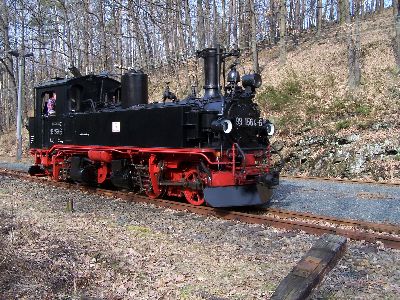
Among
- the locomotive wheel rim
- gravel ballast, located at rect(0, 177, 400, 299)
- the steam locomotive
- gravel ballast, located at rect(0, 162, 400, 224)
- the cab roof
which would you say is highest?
the cab roof

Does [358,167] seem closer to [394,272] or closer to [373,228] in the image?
[373,228]

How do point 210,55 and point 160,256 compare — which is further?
point 210,55

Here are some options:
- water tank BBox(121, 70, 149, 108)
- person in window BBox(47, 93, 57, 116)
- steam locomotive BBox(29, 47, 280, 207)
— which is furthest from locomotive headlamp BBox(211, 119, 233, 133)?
person in window BBox(47, 93, 57, 116)

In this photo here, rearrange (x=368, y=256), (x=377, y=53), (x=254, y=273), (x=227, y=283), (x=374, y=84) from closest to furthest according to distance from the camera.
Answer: (x=227, y=283) → (x=254, y=273) → (x=368, y=256) → (x=374, y=84) → (x=377, y=53)

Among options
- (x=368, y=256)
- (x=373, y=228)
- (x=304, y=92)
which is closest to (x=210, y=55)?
(x=373, y=228)

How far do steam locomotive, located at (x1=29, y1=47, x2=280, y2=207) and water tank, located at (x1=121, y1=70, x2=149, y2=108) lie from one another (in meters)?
0.02

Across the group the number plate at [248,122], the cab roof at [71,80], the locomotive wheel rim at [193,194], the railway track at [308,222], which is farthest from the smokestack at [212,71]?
the cab roof at [71,80]

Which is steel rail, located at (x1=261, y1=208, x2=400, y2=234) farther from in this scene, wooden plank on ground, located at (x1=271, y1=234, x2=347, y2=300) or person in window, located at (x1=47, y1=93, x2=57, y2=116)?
person in window, located at (x1=47, y1=93, x2=57, y2=116)

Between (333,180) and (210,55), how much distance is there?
16.3 feet

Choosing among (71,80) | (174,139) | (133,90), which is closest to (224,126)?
(174,139)

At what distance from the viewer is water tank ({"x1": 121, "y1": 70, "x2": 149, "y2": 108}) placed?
1070 cm

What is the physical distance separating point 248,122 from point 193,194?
181cm

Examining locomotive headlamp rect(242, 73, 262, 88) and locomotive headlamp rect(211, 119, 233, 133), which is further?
locomotive headlamp rect(242, 73, 262, 88)

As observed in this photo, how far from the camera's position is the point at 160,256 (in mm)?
5539
